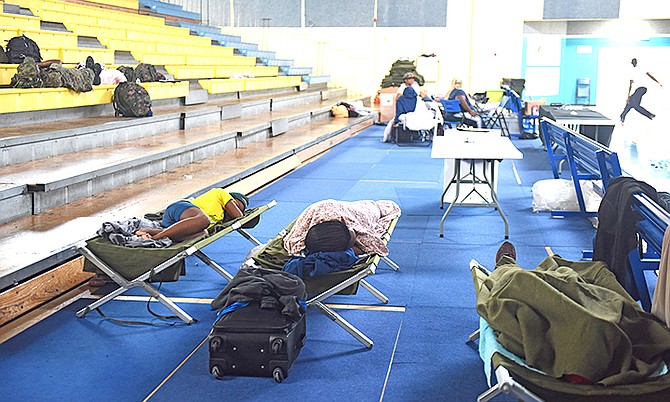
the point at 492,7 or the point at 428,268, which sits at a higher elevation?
the point at 492,7

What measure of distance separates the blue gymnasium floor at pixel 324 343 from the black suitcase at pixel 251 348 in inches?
1.9

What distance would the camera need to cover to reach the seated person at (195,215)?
435 cm

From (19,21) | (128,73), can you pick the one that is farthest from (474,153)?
(19,21)

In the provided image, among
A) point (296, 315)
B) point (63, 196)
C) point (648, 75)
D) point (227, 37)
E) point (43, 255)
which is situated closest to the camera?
point (296, 315)

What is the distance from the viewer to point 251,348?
10.8 feet

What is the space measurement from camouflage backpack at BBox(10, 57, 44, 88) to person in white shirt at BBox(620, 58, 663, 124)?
10.4 metres

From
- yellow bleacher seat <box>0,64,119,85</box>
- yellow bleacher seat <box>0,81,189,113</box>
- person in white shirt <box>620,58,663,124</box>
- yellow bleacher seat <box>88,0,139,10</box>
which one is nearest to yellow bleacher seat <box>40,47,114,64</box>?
yellow bleacher seat <box>0,81,189,113</box>

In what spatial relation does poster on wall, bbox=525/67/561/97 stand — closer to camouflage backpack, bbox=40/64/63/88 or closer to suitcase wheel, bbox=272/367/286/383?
camouflage backpack, bbox=40/64/63/88

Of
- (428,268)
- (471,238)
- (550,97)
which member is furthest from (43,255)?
(550,97)

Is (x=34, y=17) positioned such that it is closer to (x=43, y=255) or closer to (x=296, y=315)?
(x=43, y=255)

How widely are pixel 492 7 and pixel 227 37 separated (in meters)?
6.65

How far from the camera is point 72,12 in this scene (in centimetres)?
1109

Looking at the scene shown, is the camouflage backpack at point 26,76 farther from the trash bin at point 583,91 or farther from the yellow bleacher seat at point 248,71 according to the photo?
the trash bin at point 583,91

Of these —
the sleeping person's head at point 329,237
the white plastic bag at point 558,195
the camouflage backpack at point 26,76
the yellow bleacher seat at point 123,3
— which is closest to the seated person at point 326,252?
the sleeping person's head at point 329,237
